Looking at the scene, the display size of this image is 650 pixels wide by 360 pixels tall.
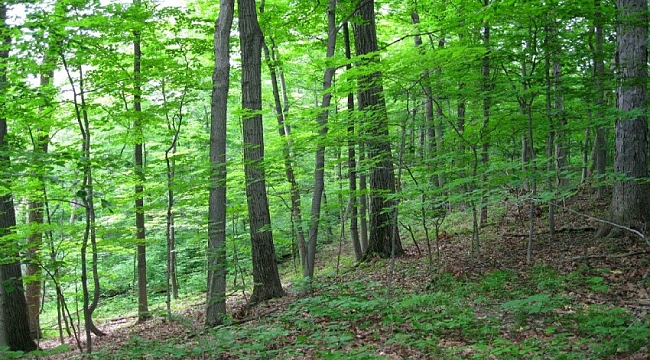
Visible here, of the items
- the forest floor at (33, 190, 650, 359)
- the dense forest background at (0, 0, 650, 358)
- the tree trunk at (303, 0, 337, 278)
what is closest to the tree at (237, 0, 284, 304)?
the dense forest background at (0, 0, 650, 358)

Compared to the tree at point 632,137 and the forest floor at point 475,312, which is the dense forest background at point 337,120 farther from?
the forest floor at point 475,312

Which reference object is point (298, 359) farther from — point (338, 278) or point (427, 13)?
point (427, 13)

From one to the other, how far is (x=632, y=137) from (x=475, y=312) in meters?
3.93

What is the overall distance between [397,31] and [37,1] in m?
12.0

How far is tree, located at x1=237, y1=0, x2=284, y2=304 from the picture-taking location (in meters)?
8.07

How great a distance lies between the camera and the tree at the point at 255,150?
318 inches

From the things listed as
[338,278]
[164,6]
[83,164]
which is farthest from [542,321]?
[164,6]

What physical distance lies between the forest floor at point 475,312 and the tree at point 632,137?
489 millimetres

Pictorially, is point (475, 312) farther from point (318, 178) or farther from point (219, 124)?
point (219, 124)

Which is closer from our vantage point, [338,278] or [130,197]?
[338,278]

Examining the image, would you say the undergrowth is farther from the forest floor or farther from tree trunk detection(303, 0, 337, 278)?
tree trunk detection(303, 0, 337, 278)

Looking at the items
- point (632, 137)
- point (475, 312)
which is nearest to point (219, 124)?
point (475, 312)

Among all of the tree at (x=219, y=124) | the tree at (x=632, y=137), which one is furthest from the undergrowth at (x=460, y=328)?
the tree at (x=632, y=137)

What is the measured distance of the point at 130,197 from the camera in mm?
10148
